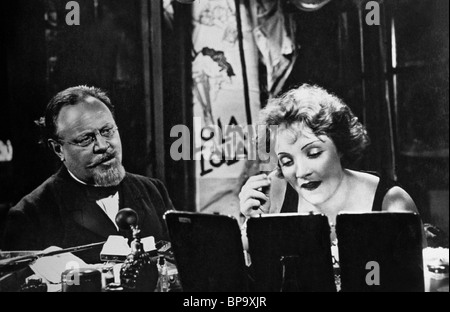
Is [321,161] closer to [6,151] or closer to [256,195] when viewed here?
[256,195]

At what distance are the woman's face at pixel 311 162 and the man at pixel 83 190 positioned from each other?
2.32 feet

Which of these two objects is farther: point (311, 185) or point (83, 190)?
point (83, 190)

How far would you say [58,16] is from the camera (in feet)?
9.71

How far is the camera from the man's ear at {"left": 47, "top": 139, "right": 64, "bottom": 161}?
2943 millimetres

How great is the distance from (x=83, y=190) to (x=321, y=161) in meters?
1.31

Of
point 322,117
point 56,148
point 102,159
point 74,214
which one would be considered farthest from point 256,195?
point 56,148

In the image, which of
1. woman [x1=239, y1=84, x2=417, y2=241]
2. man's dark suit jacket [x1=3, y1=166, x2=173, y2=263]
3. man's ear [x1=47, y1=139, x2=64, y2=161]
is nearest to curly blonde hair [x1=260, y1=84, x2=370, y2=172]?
Answer: woman [x1=239, y1=84, x2=417, y2=241]

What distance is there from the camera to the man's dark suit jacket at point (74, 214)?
9.45 feet

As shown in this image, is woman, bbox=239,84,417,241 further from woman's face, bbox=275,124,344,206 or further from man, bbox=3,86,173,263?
man, bbox=3,86,173,263

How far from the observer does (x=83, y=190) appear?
2.93m

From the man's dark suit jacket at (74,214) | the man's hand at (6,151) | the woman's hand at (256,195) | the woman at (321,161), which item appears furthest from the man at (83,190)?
the woman at (321,161)

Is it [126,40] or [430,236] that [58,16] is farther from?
[430,236]

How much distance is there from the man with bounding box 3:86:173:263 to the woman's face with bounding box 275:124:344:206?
2.32ft

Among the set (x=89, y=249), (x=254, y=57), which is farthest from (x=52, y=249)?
(x=254, y=57)
